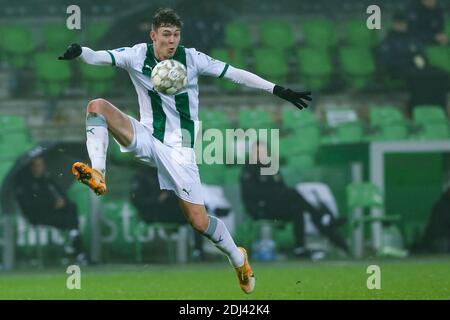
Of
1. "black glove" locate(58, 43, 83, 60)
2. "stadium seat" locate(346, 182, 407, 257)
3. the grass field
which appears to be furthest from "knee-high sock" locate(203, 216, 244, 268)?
"stadium seat" locate(346, 182, 407, 257)

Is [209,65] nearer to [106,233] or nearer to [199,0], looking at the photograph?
[106,233]

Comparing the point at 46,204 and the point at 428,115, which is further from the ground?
the point at 428,115

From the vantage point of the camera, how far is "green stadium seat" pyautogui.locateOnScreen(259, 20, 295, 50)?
56.5 feet

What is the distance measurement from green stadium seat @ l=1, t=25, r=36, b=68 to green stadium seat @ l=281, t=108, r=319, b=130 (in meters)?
3.42

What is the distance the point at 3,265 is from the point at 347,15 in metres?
5.84

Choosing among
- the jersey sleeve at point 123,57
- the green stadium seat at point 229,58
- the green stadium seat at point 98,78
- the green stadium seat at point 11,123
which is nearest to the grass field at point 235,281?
the jersey sleeve at point 123,57

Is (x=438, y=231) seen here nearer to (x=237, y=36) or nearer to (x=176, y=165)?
(x=237, y=36)

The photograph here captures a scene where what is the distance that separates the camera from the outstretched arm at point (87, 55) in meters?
8.80

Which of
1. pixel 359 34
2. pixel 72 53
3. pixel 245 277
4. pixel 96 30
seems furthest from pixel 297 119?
pixel 72 53

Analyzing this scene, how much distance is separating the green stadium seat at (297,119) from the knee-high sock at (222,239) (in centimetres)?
636

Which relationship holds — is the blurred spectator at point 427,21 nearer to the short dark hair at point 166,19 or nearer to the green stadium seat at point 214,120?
the green stadium seat at point 214,120

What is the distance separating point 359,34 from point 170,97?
8258mm

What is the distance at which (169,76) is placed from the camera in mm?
9258

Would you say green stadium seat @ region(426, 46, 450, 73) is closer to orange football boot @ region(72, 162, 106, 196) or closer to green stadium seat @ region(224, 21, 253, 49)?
green stadium seat @ region(224, 21, 253, 49)
